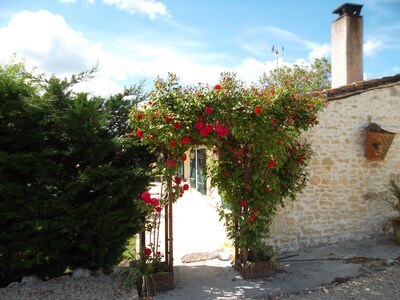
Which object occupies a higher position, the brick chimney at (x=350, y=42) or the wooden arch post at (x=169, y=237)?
the brick chimney at (x=350, y=42)

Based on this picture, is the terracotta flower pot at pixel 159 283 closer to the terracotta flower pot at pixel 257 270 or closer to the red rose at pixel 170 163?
the terracotta flower pot at pixel 257 270

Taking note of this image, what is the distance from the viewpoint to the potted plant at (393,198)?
5855mm

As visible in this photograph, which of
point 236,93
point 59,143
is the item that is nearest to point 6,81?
point 59,143

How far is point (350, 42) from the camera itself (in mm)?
7352

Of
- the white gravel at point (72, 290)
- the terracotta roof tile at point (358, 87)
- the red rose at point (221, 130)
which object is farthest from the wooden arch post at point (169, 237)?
the terracotta roof tile at point (358, 87)

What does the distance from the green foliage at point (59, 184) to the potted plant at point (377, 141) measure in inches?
180

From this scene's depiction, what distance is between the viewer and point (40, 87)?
4250 millimetres

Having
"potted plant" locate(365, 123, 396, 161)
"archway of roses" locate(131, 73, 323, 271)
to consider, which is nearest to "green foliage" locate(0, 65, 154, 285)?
"archway of roses" locate(131, 73, 323, 271)

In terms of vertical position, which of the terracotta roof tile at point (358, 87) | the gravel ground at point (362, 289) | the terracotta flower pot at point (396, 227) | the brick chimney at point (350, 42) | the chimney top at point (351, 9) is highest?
the chimney top at point (351, 9)

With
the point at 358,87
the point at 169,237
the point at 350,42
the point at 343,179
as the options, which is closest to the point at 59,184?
the point at 169,237

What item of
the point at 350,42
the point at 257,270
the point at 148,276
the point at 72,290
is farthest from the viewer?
the point at 350,42

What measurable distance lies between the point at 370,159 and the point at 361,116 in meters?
0.91

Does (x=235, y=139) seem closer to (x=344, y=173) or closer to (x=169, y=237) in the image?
(x=169, y=237)

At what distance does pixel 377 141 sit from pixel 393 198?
4.51 ft
